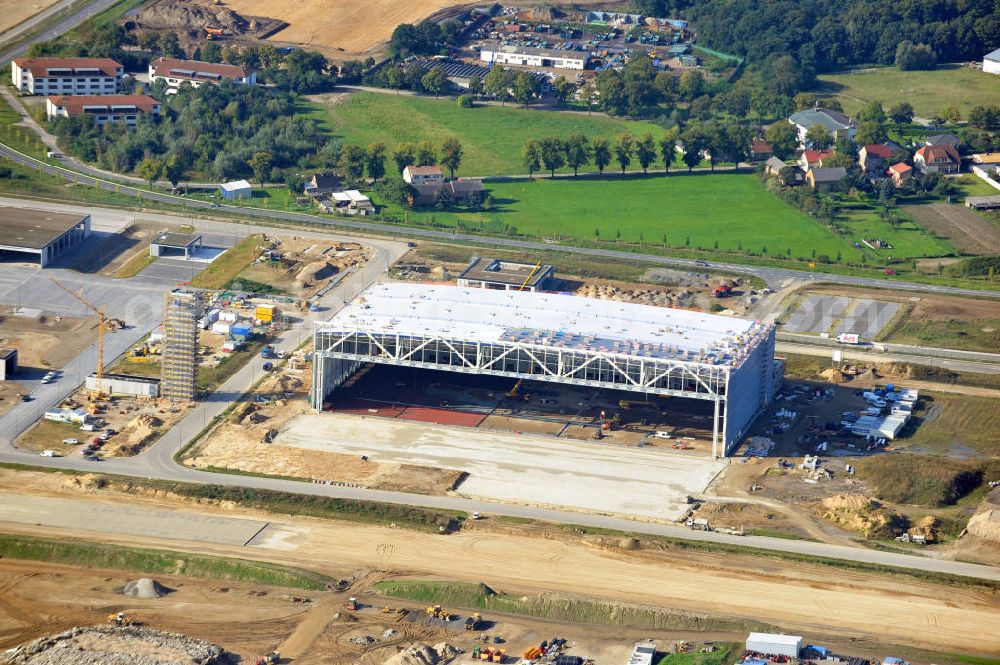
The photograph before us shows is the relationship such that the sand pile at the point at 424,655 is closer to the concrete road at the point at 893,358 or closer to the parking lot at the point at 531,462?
the parking lot at the point at 531,462

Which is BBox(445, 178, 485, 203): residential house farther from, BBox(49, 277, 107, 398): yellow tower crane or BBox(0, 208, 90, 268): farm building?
BBox(49, 277, 107, 398): yellow tower crane

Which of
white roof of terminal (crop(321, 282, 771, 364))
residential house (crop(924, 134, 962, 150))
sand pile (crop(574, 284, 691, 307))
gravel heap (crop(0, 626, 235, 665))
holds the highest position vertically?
Result: residential house (crop(924, 134, 962, 150))

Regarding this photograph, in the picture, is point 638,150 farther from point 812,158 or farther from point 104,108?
point 104,108

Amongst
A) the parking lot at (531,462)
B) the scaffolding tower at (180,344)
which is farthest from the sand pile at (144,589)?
the scaffolding tower at (180,344)

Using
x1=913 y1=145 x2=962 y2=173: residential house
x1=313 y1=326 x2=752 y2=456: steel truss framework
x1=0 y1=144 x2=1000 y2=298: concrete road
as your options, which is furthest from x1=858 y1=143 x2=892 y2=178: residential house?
x1=313 y1=326 x2=752 y2=456: steel truss framework

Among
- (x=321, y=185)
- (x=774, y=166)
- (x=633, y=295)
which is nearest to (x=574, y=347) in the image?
(x=633, y=295)

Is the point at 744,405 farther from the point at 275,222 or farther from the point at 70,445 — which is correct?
the point at 275,222

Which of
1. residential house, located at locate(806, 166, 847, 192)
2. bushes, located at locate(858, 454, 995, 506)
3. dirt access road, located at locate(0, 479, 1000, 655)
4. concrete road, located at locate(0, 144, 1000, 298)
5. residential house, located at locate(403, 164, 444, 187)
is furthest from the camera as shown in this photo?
residential house, located at locate(806, 166, 847, 192)
